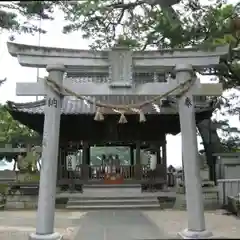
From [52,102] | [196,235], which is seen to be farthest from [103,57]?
[196,235]

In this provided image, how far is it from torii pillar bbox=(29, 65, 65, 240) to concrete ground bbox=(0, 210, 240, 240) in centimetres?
103

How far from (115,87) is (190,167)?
2117 millimetres

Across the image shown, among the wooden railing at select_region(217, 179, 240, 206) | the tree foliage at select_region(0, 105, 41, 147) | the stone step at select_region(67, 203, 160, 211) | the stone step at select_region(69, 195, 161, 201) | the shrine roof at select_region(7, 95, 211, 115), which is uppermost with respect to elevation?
the tree foliage at select_region(0, 105, 41, 147)

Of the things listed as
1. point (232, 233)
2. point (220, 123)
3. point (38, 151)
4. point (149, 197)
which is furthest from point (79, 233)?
point (220, 123)

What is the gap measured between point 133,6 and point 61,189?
413 inches

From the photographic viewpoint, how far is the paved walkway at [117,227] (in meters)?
8.55

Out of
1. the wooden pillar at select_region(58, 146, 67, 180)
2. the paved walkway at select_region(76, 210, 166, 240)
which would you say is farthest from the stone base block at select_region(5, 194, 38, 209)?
the paved walkway at select_region(76, 210, 166, 240)

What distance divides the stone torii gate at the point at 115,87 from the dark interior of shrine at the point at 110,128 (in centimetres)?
863

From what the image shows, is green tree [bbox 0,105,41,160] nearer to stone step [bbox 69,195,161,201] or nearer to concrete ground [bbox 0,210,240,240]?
stone step [bbox 69,195,161,201]

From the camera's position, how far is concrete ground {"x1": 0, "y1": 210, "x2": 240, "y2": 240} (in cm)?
865

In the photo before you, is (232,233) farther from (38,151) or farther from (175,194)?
(38,151)

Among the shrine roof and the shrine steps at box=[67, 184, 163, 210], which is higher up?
the shrine roof

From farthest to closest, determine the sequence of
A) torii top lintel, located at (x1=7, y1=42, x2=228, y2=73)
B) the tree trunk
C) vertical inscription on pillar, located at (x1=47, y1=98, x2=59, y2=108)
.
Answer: the tree trunk, torii top lintel, located at (x1=7, y1=42, x2=228, y2=73), vertical inscription on pillar, located at (x1=47, y1=98, x2=59, y2=108)

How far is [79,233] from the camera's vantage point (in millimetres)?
9070
